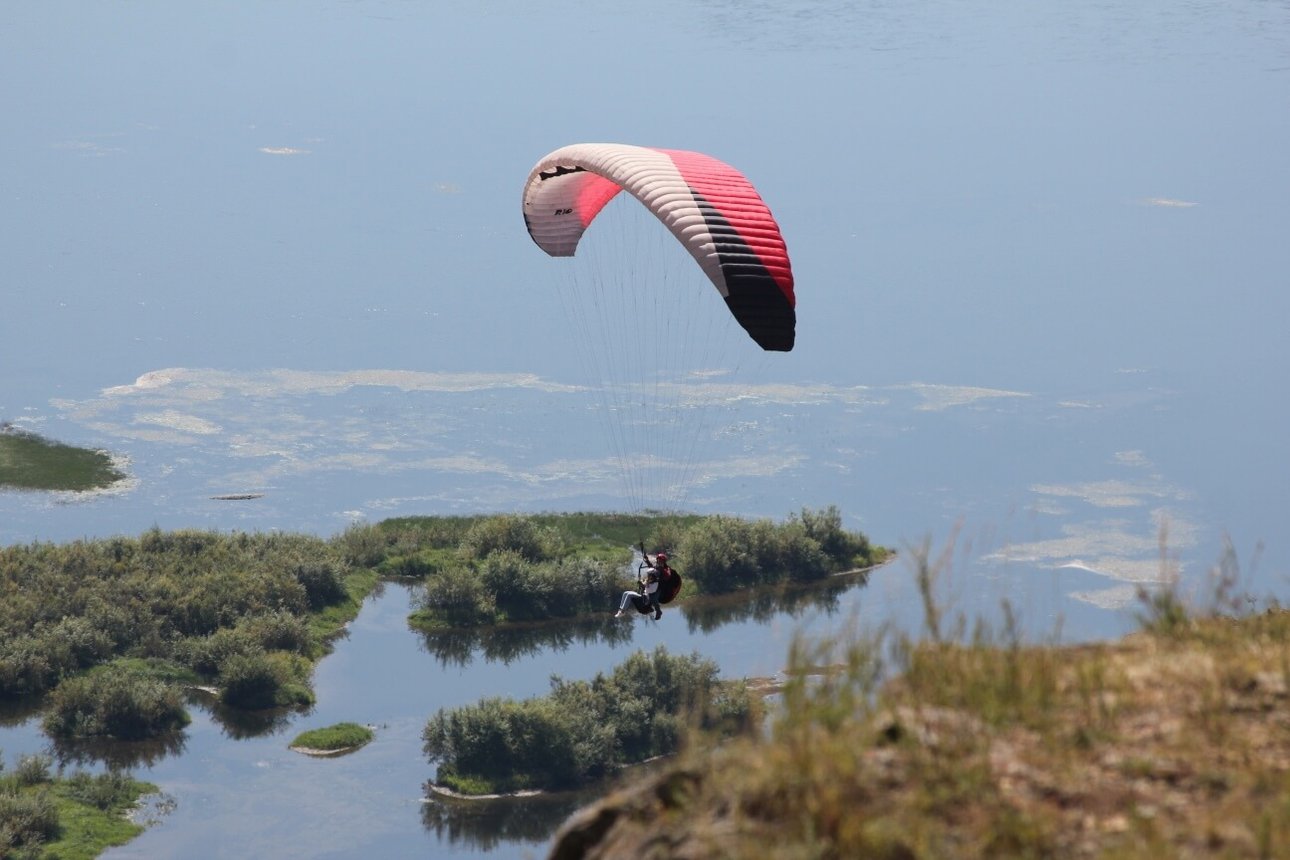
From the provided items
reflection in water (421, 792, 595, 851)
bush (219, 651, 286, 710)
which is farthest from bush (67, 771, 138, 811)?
reflection in water (421, 792, 595, 851)

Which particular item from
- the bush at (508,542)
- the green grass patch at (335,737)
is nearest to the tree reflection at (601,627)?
the bush at (508,542)

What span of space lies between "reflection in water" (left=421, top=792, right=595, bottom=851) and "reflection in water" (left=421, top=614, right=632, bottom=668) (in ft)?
34.3

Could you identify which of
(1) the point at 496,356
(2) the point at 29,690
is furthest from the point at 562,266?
(2) the point at 29,690

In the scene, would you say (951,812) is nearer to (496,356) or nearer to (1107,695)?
(1107,695)

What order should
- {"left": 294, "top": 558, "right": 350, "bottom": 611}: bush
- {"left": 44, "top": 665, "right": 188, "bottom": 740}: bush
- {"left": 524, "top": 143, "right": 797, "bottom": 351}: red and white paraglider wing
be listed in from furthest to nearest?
{"left": 294, "top": 558, "right": 350, "bottom": 611}: bush < {"left": 44, "top": 665, "right": 188, "bottom": 740}: bush < {"left": 524, "top": 143, "right": 797, "bottom": 351}: red and white paraglider wing

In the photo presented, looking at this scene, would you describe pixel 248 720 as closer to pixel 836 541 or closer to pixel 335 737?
pixel 335 737

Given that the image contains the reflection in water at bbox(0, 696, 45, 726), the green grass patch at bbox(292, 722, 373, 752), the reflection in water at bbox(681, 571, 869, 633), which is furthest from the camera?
the reflection in water at bbox(681, 571, 869, 633)

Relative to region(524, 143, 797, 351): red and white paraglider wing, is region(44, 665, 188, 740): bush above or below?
below

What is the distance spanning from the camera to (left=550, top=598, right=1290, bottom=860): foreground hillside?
8.41m

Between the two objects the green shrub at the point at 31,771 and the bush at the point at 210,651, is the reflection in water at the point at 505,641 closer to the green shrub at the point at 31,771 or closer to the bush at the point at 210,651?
the bush at the point at 210,651

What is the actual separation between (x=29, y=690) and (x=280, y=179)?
387 ft

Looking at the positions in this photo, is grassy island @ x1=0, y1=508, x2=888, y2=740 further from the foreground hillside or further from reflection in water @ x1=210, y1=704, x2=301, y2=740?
the foreground hillside

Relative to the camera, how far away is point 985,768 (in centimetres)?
887

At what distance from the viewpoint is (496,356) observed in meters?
110
